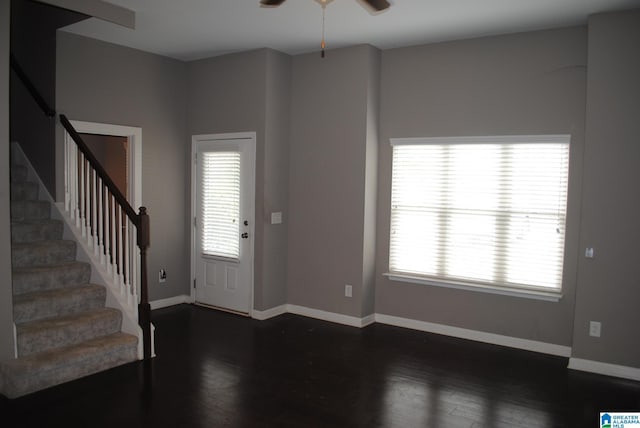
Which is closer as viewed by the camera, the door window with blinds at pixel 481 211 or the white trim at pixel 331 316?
the door window with blinds at pixel 481 211

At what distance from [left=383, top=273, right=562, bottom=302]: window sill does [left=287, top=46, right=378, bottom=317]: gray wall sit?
0.41m

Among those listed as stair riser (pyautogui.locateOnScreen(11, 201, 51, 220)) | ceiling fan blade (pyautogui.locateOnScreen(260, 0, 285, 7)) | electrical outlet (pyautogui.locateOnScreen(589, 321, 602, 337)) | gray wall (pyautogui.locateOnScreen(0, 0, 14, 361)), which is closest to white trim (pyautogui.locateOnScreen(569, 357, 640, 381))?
electrical outlet (pyautogui.locateOnScreen(589, 321, 602, 337))

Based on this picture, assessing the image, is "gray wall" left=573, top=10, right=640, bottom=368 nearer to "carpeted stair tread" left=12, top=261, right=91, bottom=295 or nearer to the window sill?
the window sill

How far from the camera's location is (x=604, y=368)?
4.24 m

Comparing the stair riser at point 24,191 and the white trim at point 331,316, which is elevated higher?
the stair riser at point 24,191

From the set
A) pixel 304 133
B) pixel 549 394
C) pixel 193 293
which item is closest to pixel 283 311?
pixel 193 293

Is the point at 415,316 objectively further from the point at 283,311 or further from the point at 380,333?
the point at 283,311

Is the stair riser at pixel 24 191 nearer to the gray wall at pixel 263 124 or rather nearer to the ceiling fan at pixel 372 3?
the gray wall at pixel 263 124

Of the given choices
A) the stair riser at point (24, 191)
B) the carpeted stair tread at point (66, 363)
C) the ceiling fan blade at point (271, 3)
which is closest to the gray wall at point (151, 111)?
the stair riser at point (24, 191)

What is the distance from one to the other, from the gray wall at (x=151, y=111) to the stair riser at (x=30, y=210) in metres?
0.95

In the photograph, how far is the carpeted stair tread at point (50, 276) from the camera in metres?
4.22

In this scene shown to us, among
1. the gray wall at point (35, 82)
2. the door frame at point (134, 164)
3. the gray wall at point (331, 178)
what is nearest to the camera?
the gray wall at point (35, 82)

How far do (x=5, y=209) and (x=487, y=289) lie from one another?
4.13 meters

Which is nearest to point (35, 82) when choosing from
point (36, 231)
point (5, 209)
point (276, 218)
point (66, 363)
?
point (36, 231)
